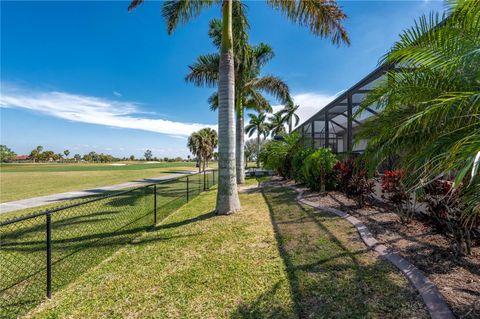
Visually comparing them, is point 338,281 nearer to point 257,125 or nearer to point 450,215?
point 450,215

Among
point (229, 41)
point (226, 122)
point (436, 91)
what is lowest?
point (436, 91)

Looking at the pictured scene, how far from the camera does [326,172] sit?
9.09 m

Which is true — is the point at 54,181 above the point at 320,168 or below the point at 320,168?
below

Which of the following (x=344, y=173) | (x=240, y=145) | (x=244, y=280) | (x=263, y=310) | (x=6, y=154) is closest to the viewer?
(x=263, y=310)

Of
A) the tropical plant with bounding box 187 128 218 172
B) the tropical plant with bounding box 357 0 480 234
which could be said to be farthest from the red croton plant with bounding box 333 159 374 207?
the tropical plant with bounding box 187 128 218 172

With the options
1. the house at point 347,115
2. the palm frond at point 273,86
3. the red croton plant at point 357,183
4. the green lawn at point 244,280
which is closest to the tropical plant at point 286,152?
the house at point 347,115

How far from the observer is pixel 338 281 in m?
3.12

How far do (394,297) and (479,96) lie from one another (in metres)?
2.23

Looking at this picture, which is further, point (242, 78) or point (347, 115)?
point (242, 78)

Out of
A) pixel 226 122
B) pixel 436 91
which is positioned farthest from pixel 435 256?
pixel 226 122

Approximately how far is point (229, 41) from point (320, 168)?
214 inches

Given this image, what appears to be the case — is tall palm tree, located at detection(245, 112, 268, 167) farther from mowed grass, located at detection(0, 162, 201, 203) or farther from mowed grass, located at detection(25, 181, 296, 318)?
mowed grass, located at detection(25, 181, 296, 318)

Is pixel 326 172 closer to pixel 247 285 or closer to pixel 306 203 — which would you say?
pixel 306 203

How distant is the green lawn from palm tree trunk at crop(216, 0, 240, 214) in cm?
183
